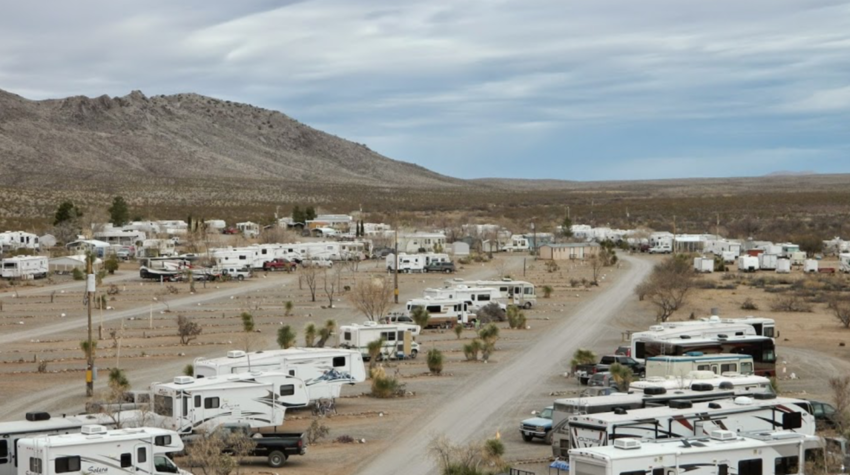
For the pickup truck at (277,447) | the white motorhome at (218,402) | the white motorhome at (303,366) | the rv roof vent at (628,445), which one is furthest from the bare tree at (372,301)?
the rv roof vent at (628,445)

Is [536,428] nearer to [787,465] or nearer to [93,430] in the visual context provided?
[787,465]

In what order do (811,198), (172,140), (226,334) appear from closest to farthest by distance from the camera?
(226,334) < (811,198) < (172,140)

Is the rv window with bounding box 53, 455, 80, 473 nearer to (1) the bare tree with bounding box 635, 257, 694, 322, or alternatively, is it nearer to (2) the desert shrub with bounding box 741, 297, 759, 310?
(1) the bare tree with bounding box 635, 257, 694, 322

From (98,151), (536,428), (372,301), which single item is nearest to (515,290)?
(372,301)

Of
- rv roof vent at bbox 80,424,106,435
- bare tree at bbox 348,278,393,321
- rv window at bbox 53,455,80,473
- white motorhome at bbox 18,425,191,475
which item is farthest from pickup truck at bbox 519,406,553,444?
bare tree at bbox 348,278,393,321

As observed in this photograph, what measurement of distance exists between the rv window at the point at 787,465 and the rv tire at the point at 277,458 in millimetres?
8343

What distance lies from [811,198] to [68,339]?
11590 centimetres

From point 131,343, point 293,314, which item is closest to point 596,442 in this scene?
point 131,343

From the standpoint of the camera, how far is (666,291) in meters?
46.2

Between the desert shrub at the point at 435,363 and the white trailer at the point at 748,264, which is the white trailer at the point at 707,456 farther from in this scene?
the white trailer at the point at 748,264

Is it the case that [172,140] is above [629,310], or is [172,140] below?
above

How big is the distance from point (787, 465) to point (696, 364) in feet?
30.9

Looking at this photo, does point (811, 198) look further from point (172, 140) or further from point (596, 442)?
point (596, 442)

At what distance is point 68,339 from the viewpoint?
37.8 meters
